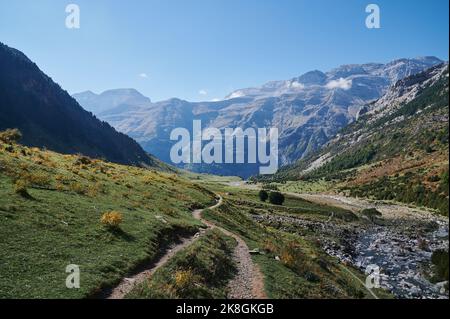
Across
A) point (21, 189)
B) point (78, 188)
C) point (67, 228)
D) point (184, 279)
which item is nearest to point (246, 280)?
point (184, 279)

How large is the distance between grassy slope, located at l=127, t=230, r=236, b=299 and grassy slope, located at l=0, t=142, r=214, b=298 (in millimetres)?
2206

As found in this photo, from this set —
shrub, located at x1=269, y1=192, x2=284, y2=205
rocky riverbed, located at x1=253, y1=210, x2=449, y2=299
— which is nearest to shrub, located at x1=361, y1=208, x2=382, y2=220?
rocky riverbed, located at x1=253, y1=210, x2=449, y2=299

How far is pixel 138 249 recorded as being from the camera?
26609mm

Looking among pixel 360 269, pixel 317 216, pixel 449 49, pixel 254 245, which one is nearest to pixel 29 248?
pixel 254 245

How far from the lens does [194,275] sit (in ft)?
73.1

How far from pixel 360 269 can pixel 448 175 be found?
3691cm

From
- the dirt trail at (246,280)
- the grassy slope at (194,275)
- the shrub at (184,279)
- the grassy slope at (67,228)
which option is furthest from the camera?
the dirt trail at (246,280)

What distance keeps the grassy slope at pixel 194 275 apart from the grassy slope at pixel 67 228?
2.21m

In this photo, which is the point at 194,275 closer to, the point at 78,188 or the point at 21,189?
the point at 21,189

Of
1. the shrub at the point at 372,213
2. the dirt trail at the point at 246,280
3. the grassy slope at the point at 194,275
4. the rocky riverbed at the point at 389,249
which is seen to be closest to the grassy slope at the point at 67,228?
the grassy slope at the point at 194,275

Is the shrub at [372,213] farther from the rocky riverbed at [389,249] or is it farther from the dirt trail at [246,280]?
the dirt trail at [246,280]

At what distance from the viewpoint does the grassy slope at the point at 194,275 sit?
63.9ft

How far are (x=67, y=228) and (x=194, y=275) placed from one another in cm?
1041

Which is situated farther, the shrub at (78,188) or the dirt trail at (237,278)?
the shrub at (78,188)
